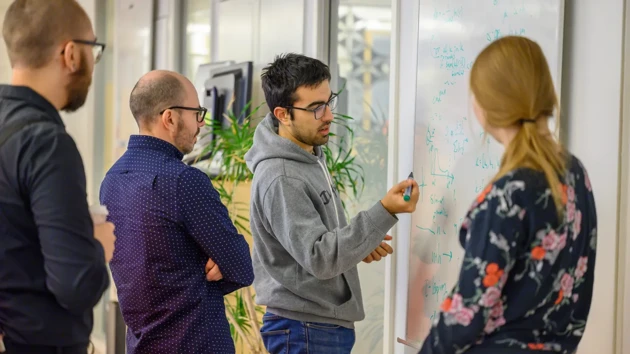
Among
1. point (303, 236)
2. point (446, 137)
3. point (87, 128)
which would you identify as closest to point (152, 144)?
point (303, 236)

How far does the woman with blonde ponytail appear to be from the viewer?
60.7 inches

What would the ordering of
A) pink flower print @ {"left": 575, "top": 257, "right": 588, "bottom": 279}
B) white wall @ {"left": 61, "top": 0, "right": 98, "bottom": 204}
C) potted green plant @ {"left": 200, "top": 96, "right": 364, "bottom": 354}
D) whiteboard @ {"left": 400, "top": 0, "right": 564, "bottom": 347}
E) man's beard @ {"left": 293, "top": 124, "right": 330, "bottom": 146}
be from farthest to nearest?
1. white wall @ {"left": 61, "top": 0, "right": 98, "bottom": 204}
2. potted green plant @ {"left": 200, "top": 96, "right": 364, "bottom": 354}
3. man's beard @ {"left": 293, "top": 124, "right": 330, "bottom": 146}
4. whiteboard @ {"left": 400, "top": 0, "right": 564, "bottom": 347}
5. pink flower print @ {"left": 575, "top": 257, "right": 588, "bottom": 279}

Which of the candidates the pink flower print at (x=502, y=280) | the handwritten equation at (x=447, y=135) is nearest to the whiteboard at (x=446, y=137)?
the handwritten equation at (x=447, y=135)

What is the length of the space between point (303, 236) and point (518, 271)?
0.81 m

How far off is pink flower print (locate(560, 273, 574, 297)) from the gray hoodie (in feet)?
2.37

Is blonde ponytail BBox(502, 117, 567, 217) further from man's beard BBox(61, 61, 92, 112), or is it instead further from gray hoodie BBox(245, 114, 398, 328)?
man's beard BBox(61, 61, 92, 112)

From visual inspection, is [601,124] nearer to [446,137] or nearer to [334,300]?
[446,137]

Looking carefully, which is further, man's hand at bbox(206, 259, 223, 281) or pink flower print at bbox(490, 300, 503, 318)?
man's hand at bbox(206, 259, 223, 281)

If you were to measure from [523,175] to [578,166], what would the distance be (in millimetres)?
172

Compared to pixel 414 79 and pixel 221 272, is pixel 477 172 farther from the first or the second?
pixel 221 272

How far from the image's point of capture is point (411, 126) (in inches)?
109

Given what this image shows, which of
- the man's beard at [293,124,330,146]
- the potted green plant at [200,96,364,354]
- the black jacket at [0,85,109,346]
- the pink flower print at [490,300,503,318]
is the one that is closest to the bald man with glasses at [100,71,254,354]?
the man's beard at [293,124,330,146]

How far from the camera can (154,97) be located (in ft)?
7.41

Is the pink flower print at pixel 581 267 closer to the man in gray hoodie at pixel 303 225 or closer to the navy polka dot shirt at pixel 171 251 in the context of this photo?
the man in gray hoodie at pixel 303 225
